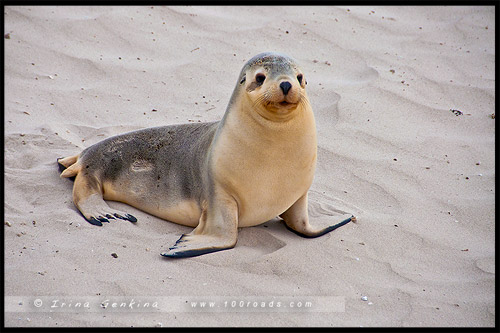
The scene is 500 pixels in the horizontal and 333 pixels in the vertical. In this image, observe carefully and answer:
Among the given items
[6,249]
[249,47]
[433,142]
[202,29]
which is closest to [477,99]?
[433,142]

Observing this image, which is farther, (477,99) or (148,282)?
(477,99)

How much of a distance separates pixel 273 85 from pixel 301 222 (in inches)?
36.6

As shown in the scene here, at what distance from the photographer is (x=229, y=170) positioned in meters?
3.44

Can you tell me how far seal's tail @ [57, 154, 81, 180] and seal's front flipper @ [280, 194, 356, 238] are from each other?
141 cm

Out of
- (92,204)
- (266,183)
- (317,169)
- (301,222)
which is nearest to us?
(266,183)

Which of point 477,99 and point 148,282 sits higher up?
point 477,99

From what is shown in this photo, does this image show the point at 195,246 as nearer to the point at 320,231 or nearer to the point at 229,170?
the point at 229,170

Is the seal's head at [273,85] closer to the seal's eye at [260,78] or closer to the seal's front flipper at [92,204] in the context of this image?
the seal's eye at [260,78]

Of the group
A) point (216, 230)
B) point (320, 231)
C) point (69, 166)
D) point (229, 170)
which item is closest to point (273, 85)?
point (229, 170)

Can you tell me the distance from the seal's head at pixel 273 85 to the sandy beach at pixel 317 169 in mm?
795

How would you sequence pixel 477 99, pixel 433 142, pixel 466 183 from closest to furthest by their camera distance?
pixel 466 183, pixel 433 142, pixel 477 99

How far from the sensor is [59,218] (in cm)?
365

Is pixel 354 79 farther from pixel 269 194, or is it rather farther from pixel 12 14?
pixel 12 14

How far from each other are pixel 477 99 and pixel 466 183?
155 centimetres
